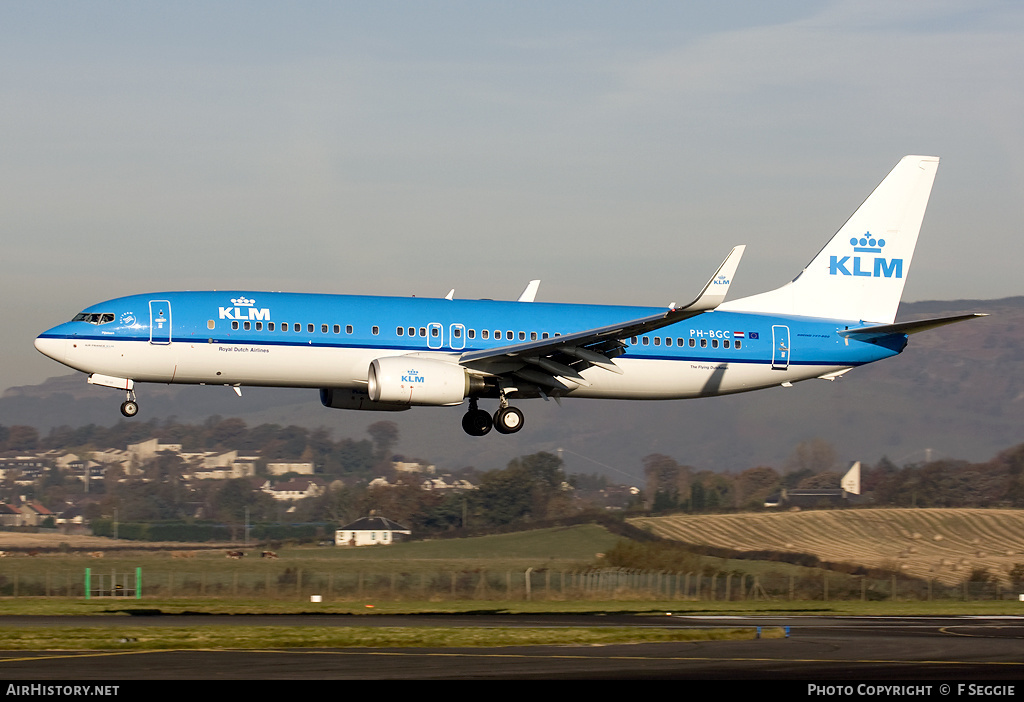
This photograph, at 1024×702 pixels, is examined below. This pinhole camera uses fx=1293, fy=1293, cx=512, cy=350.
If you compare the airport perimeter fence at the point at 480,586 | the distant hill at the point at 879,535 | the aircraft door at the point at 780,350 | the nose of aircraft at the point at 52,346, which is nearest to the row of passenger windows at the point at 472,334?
the aircraft door at the point at 780,350

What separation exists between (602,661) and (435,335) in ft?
55.5


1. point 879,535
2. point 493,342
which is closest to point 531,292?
point 493,342

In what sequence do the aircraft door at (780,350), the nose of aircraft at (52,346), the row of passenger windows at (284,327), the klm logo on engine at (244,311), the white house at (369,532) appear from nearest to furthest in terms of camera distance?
the nose of aircraft at (52,346) → the row of passenger windows at (284,327) → the klm logo on engine at (244,311) → the aircraft door at (780,350) → the white house at (369,532)

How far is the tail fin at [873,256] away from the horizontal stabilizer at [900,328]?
1468 millimetres

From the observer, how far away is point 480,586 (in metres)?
54.9

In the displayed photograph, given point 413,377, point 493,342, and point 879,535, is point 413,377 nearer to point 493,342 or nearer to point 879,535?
point 493,342

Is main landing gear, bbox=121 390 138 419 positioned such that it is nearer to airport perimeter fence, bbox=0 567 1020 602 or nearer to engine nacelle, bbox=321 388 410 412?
engine nacelle, bbox=321 388 410 412

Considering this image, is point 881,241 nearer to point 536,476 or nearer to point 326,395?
point 326,395

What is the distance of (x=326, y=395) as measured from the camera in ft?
143

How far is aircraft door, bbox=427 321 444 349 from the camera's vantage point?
41188 millimetres

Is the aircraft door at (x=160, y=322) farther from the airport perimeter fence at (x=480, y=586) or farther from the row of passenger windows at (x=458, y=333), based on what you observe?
the airport perimeter fence at (x=480, y=586)

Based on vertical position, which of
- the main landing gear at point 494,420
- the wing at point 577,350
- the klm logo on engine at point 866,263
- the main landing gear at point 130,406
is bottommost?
the main landing gear at point 494,420

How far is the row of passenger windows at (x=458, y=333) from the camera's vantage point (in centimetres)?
3966

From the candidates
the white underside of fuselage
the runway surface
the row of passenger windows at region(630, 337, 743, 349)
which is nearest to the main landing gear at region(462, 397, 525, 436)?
the white underside of fuselage
